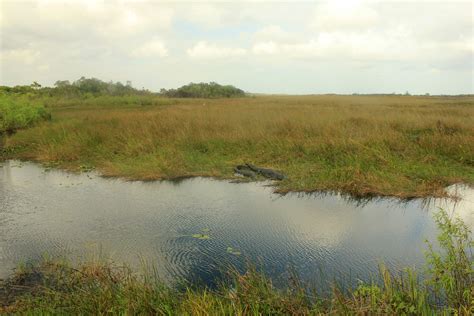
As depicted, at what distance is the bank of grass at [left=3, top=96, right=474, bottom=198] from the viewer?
8211 mm

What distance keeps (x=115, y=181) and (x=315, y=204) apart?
5.21 m

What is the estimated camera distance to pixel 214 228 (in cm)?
592

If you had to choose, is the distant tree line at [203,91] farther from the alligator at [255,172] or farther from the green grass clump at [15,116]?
the alligator at [255,172]

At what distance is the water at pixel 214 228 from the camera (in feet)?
15.4

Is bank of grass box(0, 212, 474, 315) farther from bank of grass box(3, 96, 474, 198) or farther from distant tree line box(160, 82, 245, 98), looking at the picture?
distant tree line box(160, 82, 245, 98)

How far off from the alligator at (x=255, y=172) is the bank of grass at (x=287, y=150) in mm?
365

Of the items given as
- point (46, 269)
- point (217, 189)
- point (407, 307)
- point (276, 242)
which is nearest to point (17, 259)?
point (46, 269)

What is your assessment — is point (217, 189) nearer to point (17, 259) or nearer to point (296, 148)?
point (296, 148)

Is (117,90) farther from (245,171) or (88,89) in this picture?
(245,171)

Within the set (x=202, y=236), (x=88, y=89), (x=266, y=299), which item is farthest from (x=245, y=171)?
(x=88, y=89)

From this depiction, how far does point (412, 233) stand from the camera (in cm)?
566

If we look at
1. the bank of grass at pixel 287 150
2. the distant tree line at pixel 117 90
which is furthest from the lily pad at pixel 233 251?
the distant tree line at pixel 117 90

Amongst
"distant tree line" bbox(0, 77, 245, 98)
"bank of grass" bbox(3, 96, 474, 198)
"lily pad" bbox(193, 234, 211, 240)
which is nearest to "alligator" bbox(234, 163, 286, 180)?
"bank of grass" bbox(3, 96, 474, 198)

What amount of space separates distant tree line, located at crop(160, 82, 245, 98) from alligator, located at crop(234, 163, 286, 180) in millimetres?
42960
